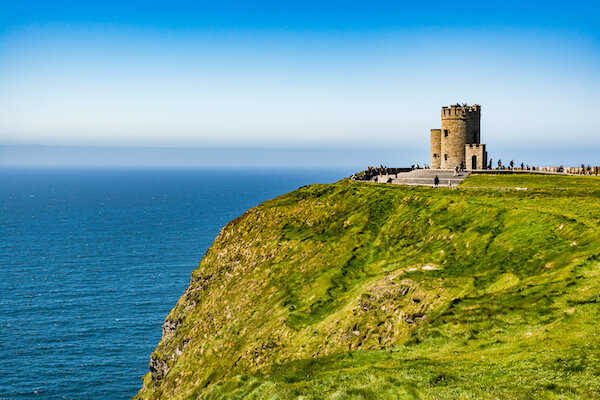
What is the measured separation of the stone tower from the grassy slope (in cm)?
2058

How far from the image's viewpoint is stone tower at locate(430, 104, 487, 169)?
240ft

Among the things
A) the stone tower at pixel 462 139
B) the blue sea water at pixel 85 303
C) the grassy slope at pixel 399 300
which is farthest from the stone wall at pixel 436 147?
the blue sea water at pixel 85 303

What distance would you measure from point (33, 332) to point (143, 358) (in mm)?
17616

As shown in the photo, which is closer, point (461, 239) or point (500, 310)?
point (500, 310)

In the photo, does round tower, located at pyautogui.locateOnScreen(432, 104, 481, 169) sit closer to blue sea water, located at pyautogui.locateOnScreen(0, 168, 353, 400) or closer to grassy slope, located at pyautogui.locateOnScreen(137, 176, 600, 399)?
grassy slope, located at pyautogui.locateOnScreen(137, 176, 600, 399)

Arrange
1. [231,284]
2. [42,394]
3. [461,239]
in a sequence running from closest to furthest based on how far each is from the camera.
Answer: [461,239] → [231,284] → [42,394]

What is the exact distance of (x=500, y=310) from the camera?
65.8 feet

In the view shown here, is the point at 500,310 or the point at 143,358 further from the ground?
the point at 500,310

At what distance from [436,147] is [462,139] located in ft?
14.9

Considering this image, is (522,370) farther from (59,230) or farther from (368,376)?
(59,230)

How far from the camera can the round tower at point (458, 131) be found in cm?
7338

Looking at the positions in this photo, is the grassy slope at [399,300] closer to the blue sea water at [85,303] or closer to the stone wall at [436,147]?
the blue sea water at [85,303]

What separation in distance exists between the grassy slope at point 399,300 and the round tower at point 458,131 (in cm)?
2181

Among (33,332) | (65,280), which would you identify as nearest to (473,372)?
(33,332)
